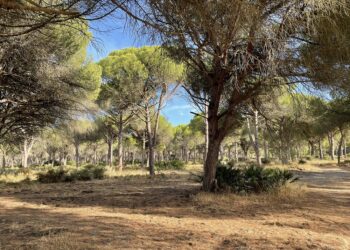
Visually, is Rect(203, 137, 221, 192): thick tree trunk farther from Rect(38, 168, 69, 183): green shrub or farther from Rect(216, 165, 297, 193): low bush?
Rect(38, 168, 69, 183): green shrub

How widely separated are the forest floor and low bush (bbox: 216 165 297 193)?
483mm

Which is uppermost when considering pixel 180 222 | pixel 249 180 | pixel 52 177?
pixel 249 180

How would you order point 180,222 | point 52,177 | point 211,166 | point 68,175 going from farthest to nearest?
point 68,175, point 52,177, point 211,166, point 180,222

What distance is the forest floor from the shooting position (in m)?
4.33

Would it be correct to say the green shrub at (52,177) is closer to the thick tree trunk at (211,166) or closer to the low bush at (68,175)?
the low bush at (68,175)

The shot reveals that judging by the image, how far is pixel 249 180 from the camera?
8.96m

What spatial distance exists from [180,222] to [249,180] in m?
3.71

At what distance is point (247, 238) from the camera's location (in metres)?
4.62

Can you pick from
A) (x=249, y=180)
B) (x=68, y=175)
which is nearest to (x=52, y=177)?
(x=68, y=175)

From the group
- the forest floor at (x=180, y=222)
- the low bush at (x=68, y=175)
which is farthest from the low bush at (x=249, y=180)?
the low bush at (x=68, y=175)

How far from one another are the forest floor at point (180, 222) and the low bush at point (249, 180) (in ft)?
1.58

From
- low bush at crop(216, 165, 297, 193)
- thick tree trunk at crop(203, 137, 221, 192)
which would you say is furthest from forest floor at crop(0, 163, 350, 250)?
thick tree trunk at crop(203, 137, 221, 192)

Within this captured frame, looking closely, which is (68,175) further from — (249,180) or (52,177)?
(249,180)

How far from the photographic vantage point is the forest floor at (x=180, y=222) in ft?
14.2
